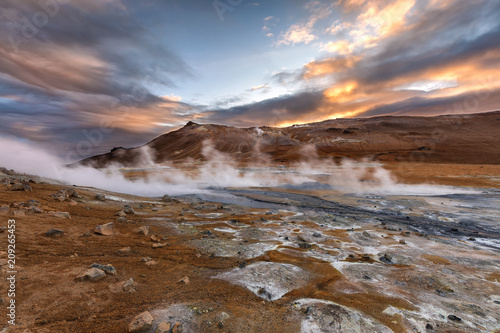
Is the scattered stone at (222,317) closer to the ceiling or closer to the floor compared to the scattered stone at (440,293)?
closer to the ceiling

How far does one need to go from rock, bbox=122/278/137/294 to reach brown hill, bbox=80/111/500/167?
3575 inches

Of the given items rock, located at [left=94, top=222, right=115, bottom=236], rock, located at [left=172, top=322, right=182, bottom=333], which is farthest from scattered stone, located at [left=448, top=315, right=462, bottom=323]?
rock, located at [left=94, top=222, right=115, bottom=236]

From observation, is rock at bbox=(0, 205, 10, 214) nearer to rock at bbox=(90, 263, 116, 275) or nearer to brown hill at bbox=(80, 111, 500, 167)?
rock at bbox=(90, 263, 116, 275)

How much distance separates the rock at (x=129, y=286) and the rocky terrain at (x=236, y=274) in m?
0.03

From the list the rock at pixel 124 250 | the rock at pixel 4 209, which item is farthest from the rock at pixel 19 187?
the rock at pixel 124 250

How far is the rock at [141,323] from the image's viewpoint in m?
4.16

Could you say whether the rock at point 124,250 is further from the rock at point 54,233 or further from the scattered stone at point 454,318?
the scattered stone at point 454,318

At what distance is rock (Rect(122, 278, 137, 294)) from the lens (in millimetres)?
5473

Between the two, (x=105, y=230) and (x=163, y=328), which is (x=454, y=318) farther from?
(x=105, y=230)

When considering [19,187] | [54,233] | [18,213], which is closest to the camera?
[54,233]

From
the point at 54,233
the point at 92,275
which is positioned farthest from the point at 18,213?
the point at 92,275

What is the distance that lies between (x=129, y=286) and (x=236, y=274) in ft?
9.82

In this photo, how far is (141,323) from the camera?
4.24 m

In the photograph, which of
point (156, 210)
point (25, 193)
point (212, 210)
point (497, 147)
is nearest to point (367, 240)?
point (212, 210)
